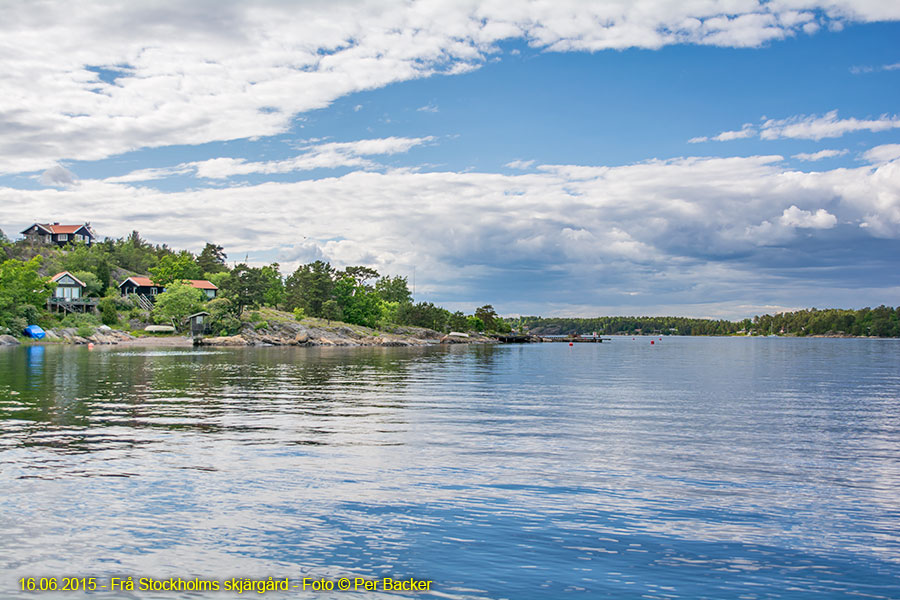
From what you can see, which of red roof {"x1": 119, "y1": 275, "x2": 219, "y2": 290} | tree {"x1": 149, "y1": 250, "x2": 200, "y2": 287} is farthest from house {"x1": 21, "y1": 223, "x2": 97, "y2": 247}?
red roof {"x1": 119, "y1": 275, "x2": 219, "y2": 290}

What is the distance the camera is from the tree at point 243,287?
149 metres

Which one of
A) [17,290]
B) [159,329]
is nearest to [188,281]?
[159,329]

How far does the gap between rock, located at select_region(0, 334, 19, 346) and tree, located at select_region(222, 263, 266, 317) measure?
156 ft

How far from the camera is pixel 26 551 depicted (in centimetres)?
1130

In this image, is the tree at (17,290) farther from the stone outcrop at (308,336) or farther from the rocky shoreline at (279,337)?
the stone outcrop at (308,336)

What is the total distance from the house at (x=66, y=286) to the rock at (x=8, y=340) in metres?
39.0

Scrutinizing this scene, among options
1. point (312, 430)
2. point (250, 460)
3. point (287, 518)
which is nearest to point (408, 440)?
point (312, 430)

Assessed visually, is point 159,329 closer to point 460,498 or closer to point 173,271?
point 173,271

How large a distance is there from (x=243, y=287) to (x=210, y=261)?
42675 millimetres

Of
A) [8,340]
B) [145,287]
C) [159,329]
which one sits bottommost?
[8,340]

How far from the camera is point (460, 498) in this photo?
599 inches

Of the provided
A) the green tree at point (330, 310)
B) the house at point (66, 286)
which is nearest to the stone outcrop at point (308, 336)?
the green tree at point (330, 310)

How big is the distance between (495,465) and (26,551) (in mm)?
12061

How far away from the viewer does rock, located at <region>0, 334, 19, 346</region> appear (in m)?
104
